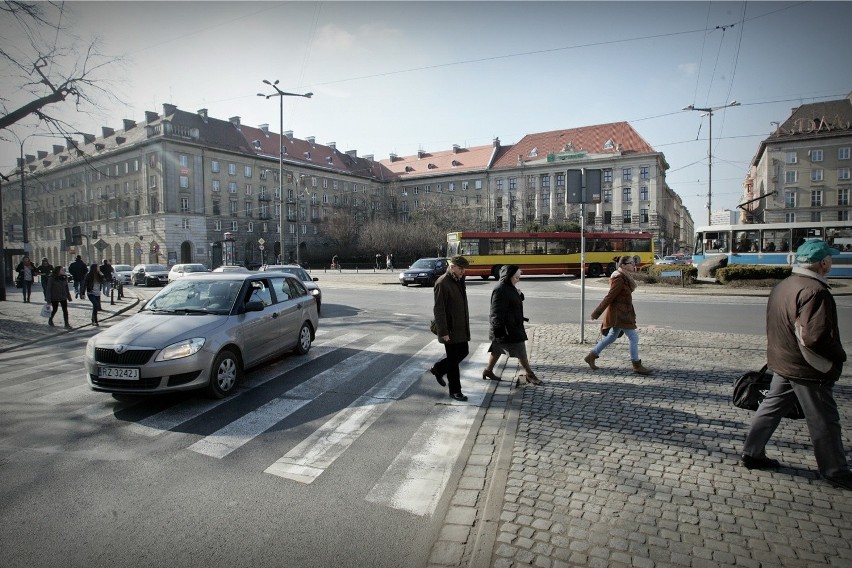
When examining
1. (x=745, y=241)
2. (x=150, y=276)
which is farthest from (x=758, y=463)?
(x=150, y=276)

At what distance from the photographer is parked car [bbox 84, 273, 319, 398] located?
571 centimetres

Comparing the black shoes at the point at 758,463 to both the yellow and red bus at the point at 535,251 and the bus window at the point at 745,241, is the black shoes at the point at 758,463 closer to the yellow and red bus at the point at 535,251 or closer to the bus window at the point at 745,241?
the yellow and red bus at the point at 535,251

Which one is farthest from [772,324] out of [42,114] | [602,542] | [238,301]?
[42,114]

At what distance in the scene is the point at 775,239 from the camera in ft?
98.1

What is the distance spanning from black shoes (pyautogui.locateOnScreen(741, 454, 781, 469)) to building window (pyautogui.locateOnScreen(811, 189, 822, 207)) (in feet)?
266

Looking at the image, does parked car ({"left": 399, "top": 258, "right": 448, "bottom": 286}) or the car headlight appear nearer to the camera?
the car headlight

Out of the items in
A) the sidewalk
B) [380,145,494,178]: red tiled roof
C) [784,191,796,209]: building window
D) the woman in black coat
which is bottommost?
the sidewalk

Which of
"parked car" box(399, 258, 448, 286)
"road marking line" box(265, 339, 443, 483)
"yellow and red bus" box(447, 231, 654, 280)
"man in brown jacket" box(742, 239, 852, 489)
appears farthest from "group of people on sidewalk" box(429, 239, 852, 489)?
"yellow and red bus" box(447, 231, 654, 280)

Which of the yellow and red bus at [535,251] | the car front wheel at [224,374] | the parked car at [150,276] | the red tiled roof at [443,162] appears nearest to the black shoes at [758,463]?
the car front wheel at [224,374]

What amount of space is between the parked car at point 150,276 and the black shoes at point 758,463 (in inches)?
1453

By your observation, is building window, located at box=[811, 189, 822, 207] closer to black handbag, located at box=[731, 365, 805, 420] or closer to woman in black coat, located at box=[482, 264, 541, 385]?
woman in black coat, located at box=[482, 264, 541, 385]

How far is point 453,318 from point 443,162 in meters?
91.2

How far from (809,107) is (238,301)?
3418 inches

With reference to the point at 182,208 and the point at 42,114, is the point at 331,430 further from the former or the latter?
the point at 182,208
